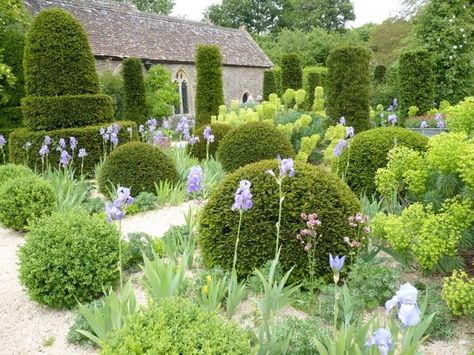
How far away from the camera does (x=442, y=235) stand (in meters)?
3.34

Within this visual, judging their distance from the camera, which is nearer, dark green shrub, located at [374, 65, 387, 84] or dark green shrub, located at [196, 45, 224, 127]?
dark green shrub, located at [196, 45, 224, 127]

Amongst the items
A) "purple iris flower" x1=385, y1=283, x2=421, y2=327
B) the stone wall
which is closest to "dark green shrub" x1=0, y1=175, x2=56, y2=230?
"purple iris flower" x1=385, y1=283, x2=421, y2=327

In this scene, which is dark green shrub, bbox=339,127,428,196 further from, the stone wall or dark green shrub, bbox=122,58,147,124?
the stone wall

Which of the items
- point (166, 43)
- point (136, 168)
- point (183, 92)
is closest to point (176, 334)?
point (136, 168)

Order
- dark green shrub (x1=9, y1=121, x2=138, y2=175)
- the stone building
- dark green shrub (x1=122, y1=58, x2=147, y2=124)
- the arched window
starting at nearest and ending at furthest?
dark green shrub (x1=9, y1=121, x2=138, y2=175)
dark green shrub (x1=122, y1=58, x2=147, y2=124)
the stone building
the arched window

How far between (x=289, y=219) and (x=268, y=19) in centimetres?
5066

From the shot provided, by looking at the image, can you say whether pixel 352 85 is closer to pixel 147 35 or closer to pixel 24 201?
pixel 24 201

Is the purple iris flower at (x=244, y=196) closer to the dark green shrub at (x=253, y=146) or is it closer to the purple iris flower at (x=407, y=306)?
the purple iris flower at (x=407, y=306)

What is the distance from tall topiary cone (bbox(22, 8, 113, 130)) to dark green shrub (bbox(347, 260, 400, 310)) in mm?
7331

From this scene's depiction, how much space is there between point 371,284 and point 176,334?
1.85 m

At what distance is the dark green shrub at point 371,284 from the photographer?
3.44 meters

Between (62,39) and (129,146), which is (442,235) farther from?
(62,39)

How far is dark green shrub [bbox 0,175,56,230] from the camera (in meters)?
5.89

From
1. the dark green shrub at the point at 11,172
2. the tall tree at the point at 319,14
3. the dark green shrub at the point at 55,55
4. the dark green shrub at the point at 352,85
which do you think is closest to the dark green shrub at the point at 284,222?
the dark green shrub at the point at 11,172
